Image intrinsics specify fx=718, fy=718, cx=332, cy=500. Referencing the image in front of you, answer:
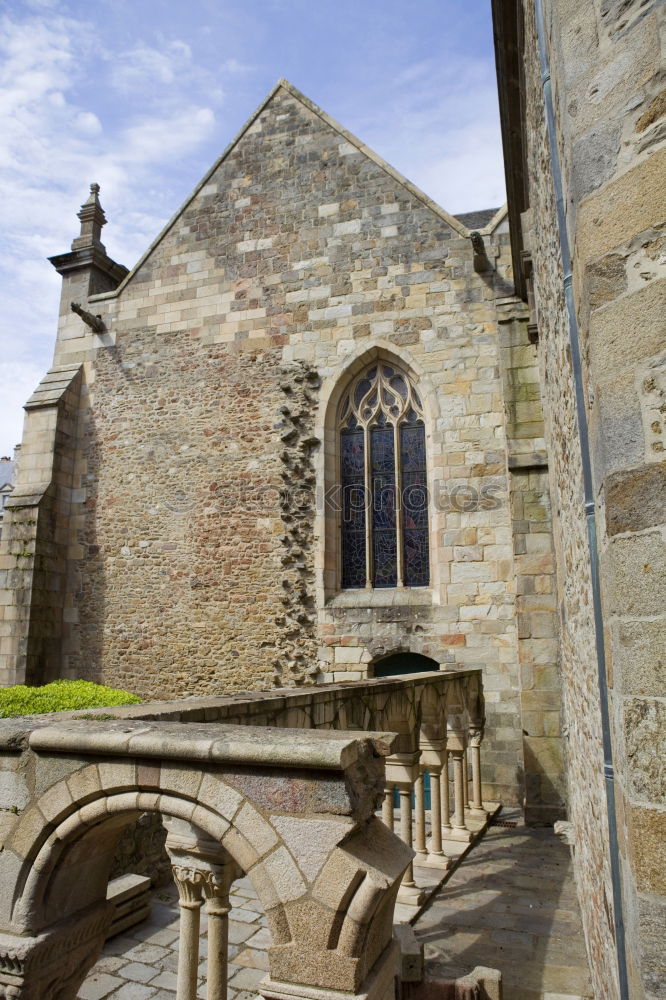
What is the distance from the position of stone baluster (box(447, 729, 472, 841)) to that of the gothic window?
299 centimetres

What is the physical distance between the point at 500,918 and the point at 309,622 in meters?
5.32

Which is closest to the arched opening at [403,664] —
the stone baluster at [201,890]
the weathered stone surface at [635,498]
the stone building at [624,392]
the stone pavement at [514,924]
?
the stone pavement at [514,924]

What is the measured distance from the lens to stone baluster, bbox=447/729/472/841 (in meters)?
6.60

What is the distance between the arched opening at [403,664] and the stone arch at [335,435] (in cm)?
94

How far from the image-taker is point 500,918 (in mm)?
4723

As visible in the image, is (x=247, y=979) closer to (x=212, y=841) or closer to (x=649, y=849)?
(x=212, y=841)

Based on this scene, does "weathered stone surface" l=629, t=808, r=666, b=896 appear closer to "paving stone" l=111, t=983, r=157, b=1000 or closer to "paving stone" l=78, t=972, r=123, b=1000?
"paving stone" l=111, t=983, r=157, b=1000

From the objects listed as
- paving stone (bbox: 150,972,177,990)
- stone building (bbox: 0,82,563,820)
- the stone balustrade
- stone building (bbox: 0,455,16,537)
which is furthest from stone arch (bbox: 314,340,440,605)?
stone building (bbox: 0,455,16,537)

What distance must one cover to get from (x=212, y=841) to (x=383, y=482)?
7976mm

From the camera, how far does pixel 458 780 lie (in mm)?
6703

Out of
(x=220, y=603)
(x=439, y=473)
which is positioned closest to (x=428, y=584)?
(x=439, y=473)

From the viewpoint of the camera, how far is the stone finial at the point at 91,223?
1245 cm

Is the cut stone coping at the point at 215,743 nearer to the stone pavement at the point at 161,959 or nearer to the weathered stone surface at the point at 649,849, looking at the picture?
the weathered stone surface at the point at 649,849

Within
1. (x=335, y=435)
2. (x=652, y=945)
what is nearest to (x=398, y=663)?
(x=335, y=435)
